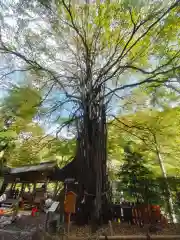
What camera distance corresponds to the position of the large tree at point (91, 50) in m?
3.49

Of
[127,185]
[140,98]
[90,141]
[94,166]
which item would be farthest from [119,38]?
[127,185]

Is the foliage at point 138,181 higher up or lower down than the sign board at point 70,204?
higher up

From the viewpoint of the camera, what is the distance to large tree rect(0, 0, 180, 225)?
349 cm

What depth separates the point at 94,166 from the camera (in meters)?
3.45

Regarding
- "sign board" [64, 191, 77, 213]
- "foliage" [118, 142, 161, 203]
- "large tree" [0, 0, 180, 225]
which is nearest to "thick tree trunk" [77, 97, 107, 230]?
"large tree" [0, 0, 180, 225]

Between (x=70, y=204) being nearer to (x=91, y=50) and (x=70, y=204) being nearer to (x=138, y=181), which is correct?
(x=138, y=181)

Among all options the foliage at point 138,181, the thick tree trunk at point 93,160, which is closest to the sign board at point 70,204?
the thick tree trunk at point 93,160

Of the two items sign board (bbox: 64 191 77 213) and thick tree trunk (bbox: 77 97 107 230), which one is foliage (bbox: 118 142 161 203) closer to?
thick tree trunk (bbox: 77 97 107 230)

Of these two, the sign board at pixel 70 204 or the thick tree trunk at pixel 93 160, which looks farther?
the thick tree trunk at pixel 93 160

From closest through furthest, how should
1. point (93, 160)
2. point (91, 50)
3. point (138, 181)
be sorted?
point (93, 160) → point (138, 181) → point (91, 50)

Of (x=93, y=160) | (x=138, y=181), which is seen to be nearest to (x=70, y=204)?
(x=93, y=160)

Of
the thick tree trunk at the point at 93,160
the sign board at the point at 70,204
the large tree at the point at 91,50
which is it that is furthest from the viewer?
the large tree at the point at 91,50

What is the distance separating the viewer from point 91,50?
14.9 feet

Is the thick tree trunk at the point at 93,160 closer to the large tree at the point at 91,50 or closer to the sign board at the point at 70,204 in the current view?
the large tree at the point at 91,50
